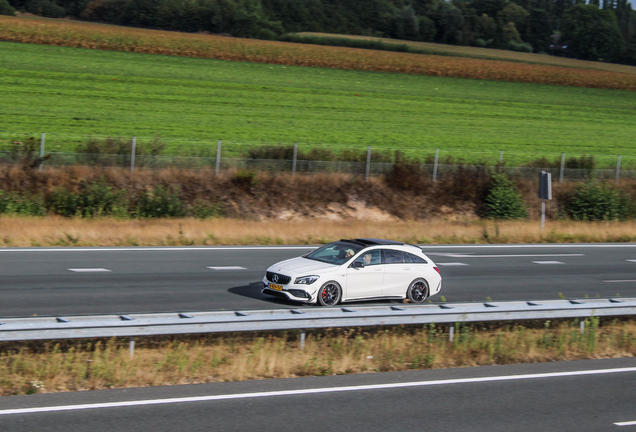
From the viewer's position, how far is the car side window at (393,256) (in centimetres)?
1516

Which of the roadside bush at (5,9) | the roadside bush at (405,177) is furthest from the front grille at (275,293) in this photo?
the roadside bush at (5,9)

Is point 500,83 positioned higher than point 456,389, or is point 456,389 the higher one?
point 500,83

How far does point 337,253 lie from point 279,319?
477cm

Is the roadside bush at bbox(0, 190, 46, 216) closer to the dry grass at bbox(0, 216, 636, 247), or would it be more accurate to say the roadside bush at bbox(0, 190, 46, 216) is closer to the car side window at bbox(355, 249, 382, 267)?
the dry grass at bbox(0, 216, 636, 247)

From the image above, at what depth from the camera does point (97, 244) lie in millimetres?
22031

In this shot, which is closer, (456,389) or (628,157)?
(456,389)

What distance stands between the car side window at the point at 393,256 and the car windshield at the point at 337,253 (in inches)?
20.6

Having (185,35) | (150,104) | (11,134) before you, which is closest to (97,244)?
(11,134)

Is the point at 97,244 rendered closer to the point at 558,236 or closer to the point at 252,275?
the point at 252,275

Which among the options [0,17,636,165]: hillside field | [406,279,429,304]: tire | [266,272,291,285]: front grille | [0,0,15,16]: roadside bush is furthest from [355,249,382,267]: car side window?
[0,0,15,16]: roadside bush

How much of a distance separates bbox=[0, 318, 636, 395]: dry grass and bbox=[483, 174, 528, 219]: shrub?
20827 mm

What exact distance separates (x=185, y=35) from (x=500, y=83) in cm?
2608

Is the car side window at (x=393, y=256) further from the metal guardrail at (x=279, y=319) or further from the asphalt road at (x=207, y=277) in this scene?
the metal guardrail at (x=279, y=319)

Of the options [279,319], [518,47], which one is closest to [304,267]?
[279,319]
